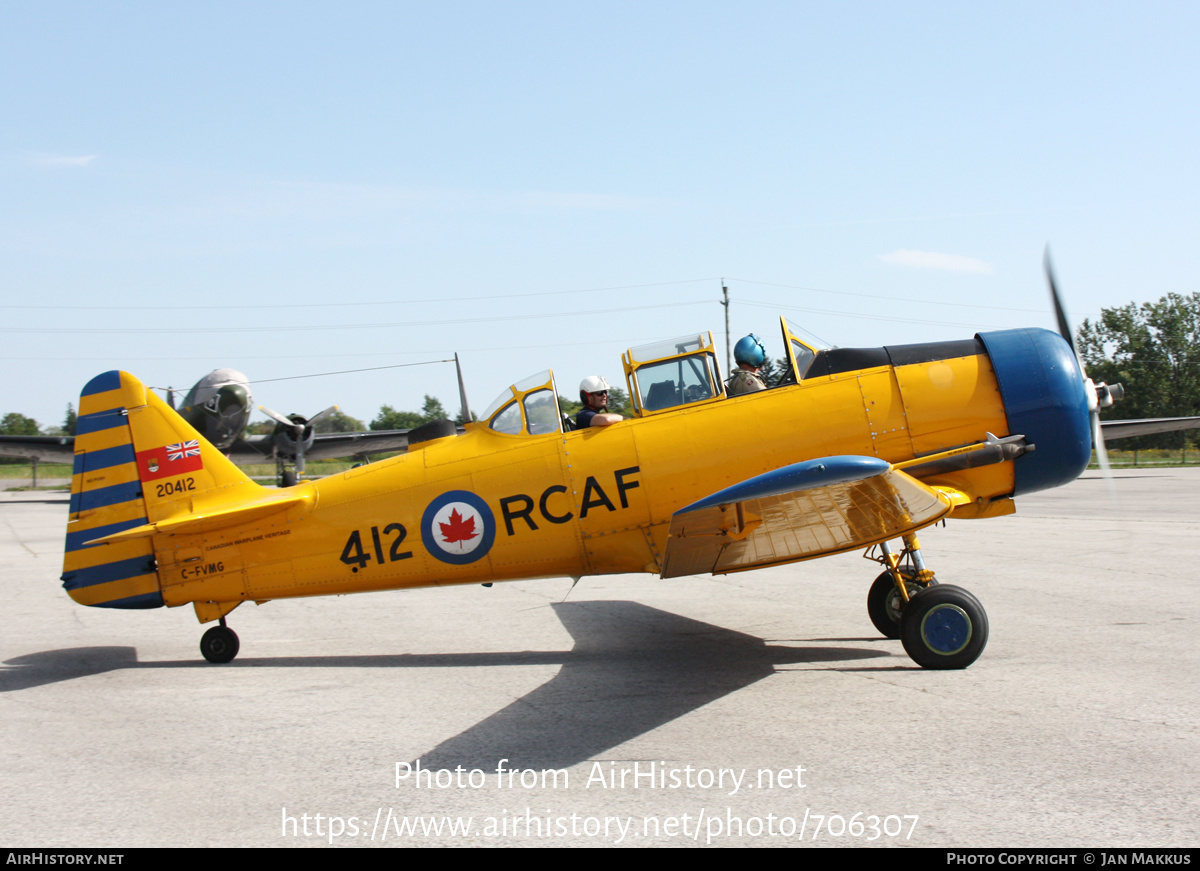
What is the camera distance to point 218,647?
720 cm

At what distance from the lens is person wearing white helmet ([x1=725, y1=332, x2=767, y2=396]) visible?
663 centimetres

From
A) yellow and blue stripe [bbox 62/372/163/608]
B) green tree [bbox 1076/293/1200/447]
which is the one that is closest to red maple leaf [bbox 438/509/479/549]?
yellow and blue stripe [bbox 62/372/163/608]

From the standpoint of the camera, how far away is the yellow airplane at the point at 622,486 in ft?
20.1

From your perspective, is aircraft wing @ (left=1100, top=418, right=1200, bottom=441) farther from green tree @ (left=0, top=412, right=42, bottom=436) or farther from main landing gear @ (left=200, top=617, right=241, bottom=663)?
green tree @ (left=0, top=412, right=42, bottom=436)

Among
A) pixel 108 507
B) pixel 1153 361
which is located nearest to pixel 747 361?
pixel 108 507

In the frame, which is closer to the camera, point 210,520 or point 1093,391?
point 1093,391

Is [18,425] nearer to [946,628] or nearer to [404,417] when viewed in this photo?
[404,417]

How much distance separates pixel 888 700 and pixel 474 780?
277 centimetres

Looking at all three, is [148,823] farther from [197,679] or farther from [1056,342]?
[1056,342]

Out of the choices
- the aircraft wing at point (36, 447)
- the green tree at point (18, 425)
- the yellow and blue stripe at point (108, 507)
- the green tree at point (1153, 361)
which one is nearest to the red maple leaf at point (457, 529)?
the yellow and blue stripe at point (108, 507)

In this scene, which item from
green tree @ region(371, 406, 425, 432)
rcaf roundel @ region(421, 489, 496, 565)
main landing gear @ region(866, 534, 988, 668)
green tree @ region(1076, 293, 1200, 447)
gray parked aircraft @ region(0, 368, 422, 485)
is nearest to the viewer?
main landing gear @ region(866, 534, 988, 668)

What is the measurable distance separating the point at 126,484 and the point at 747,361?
557 cm

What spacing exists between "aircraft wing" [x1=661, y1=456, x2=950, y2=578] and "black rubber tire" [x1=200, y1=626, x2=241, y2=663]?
4.02 m

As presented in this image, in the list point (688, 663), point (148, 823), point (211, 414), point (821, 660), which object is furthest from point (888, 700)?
point (211, 414)
